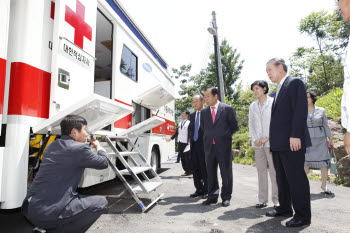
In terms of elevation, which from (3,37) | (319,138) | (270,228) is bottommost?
(270,228)

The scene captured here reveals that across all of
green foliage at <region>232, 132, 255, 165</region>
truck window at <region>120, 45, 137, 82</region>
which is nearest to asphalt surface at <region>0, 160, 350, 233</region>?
truck window at <region>120, 45, 137, 82</region>

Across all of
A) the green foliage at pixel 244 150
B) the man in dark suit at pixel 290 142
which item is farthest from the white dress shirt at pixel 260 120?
the green foliage at pixel 244 150

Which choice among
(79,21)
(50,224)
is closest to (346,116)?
(50,224)

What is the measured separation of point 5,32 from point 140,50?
3.29m

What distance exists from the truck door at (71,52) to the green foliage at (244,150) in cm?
739

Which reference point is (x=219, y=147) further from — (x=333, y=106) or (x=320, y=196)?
(x=333, y=106)

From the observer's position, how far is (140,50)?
17.0ft

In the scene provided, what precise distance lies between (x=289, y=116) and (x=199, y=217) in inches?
62.7

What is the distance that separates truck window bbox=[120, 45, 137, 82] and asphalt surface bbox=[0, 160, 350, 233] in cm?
218

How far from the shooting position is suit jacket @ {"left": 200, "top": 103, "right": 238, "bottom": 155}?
3551 millimetres

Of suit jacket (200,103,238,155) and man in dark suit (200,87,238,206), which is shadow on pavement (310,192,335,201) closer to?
man in dark suit (200,87,238,206)

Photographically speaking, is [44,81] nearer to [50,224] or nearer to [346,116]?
[50,224]

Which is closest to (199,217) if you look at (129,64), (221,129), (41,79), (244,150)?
(221,129)

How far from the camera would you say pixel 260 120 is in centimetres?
350
